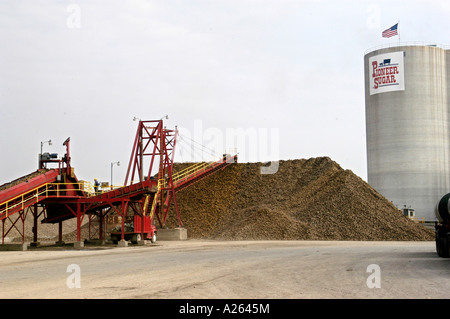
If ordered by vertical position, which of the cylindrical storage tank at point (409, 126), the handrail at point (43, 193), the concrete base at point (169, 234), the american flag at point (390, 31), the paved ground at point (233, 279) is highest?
the american flag at point (390, 31)

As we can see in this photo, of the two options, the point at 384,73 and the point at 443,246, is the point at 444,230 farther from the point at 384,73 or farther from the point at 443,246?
the point at 384,73

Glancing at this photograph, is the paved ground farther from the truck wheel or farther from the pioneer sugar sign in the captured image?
the pioneer sugar sign

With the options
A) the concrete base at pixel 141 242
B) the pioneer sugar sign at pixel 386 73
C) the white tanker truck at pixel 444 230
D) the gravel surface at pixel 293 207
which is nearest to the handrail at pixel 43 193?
the concrete base at pixel 141 242

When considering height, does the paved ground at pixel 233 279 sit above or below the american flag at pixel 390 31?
below

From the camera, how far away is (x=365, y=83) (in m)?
82.8

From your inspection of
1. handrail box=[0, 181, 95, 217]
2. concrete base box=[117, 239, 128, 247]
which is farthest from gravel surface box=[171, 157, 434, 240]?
handrail box=[0, 181, 95, 217]

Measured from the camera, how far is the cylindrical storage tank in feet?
251

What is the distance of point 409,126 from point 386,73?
8.97 meters

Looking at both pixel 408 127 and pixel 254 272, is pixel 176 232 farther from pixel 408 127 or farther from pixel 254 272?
pixel 408 127

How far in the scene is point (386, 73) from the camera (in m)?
80.1

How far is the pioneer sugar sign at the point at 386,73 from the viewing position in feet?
257

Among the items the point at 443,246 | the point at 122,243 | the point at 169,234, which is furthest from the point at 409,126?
the point at 443,246

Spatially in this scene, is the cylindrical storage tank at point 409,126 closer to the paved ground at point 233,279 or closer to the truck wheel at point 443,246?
the truck wheel at point 443,246
